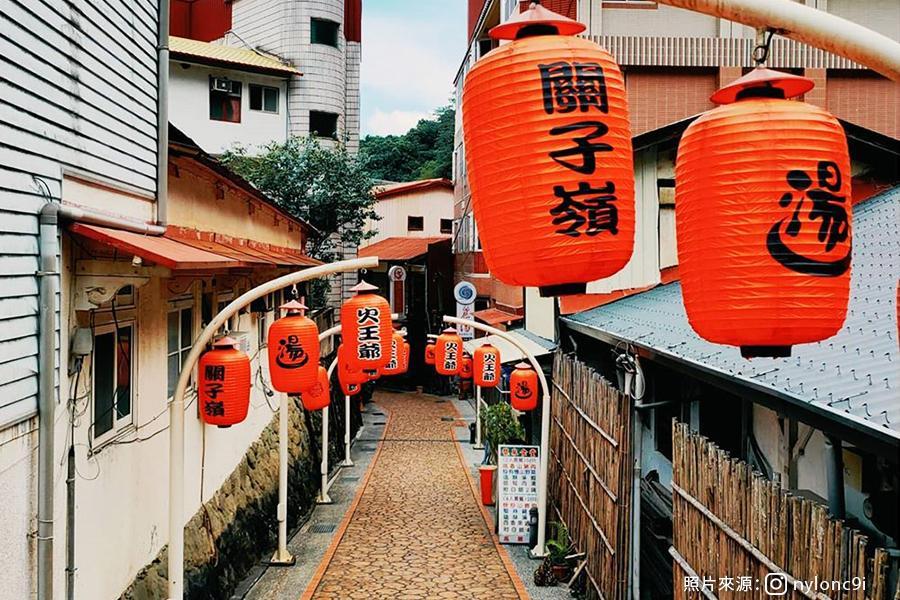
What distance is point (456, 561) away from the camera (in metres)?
14.7

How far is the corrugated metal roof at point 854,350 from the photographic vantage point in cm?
483

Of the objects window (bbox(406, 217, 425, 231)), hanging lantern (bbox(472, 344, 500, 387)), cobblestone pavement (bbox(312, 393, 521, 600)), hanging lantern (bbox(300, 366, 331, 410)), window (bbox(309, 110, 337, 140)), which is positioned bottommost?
cobblestone pavement (bbox(312, 393, 521, 600))

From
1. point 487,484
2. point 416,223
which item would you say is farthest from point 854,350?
point 416,223

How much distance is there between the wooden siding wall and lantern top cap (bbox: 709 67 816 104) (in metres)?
5.33

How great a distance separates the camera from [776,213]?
3.60 metres

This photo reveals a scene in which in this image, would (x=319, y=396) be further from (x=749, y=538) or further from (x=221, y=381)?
(x=749, y=538)

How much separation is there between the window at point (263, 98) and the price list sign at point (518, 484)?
70.4 ft

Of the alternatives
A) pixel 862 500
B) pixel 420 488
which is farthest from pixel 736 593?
pixel 420 488

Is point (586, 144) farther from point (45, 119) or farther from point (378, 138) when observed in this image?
point (378, 138)

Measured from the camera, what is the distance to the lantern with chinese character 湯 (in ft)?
12.2

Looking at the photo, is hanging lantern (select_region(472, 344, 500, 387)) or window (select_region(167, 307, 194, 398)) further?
hanging lantern (select_region(472, 344, 500, 387))

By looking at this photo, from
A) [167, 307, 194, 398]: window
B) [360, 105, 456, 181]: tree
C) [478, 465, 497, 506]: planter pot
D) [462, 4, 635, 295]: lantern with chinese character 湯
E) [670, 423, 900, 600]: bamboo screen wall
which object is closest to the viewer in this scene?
[462, 4, 635, 295]: lantern with chinese character 湯

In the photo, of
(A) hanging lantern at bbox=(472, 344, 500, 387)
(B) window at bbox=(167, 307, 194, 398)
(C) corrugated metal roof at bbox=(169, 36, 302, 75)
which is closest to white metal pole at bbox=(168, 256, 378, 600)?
(B) window at bbox=(167, 307, 194, 398)

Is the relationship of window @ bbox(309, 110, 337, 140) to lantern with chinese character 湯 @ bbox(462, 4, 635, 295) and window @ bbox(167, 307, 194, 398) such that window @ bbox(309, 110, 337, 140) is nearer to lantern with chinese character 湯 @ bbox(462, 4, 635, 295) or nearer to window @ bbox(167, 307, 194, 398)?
window @ bbox(167, 307, 194, 398)
